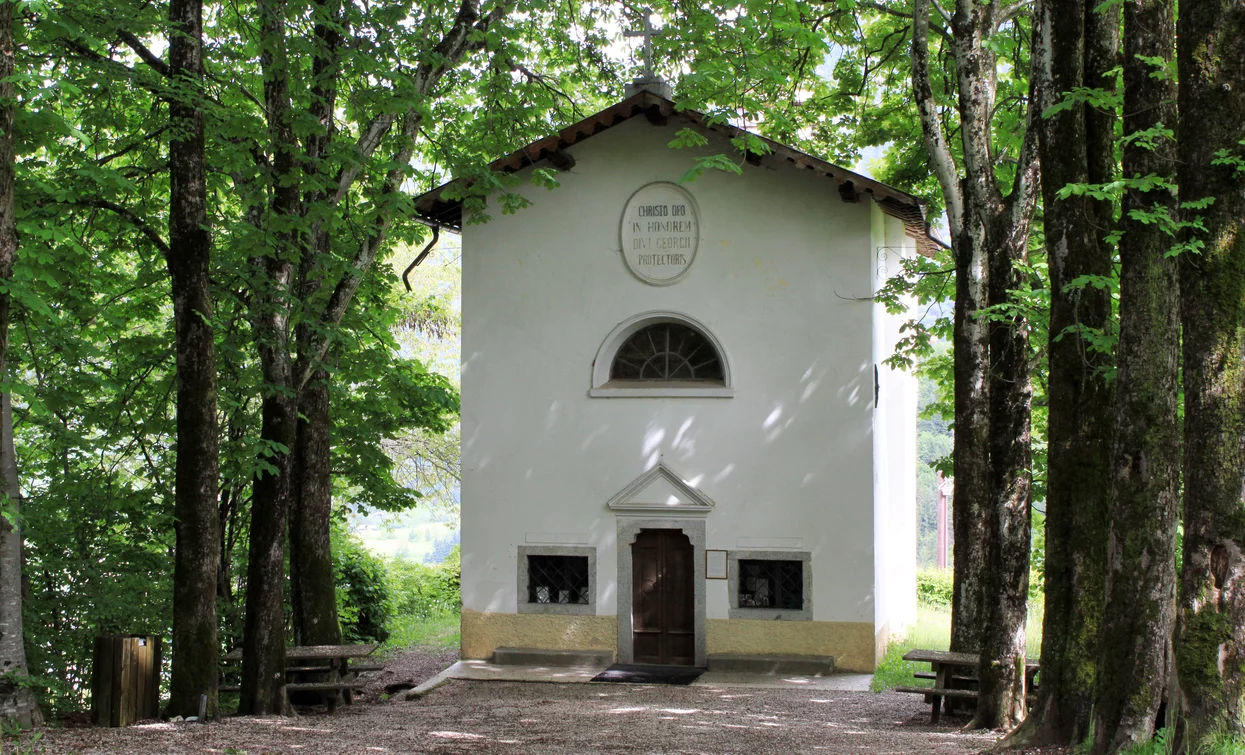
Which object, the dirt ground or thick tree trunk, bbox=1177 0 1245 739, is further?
the dirt ground

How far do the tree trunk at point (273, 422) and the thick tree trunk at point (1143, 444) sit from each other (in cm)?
735

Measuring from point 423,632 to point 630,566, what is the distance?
8469 mm

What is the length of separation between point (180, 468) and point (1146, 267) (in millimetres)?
7787

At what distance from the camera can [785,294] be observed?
16.0m

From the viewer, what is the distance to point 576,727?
36.7 feet

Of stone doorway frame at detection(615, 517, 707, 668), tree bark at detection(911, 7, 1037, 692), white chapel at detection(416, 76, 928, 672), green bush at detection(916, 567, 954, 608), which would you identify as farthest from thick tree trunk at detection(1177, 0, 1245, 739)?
green bush at detection(916, 567, 954, 608)

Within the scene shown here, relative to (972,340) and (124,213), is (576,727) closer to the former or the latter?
(972,340)

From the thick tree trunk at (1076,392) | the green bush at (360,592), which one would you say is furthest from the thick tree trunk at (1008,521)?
the green bush at (360,592)

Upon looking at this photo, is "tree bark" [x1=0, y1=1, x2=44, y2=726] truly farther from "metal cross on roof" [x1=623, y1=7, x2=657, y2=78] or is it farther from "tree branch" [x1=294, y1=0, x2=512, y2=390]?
"metal cross on roof" [x1=623, y1=7, x2=657, y2=78]

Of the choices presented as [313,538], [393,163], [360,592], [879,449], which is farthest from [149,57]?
[360,592]

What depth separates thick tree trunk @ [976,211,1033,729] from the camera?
10.4 m

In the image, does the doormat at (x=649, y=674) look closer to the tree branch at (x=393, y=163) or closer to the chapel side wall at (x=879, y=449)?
the chapel side wall at (x=879, y=449)

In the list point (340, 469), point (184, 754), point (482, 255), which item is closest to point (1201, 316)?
point (184, 754)

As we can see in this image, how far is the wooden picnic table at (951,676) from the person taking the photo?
1143 cm
